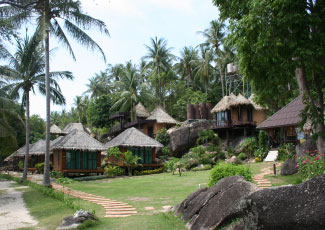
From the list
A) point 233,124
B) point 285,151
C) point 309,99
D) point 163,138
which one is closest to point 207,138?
point 233,124

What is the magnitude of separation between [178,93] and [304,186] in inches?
1461

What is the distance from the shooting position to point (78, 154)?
23.3 metres

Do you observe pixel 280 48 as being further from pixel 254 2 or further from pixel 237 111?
pixel 237 111

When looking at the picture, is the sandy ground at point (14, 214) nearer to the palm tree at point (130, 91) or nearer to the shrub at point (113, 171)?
the shrub at point (113, 171)

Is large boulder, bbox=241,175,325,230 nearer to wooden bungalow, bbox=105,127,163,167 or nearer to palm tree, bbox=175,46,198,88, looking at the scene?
wooden bungalow, bbox=105,127,163,167

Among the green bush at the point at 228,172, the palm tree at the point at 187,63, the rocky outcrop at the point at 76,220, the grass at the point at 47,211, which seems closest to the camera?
the rocky outcrop at the point at 76,220

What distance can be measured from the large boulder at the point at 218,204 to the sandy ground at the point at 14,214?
13.8ft

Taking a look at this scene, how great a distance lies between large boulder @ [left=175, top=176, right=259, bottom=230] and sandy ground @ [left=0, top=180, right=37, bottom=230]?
165 inches

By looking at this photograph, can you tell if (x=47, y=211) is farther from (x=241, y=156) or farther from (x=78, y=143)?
(x=241, y=156)

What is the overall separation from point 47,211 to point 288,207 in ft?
25.4

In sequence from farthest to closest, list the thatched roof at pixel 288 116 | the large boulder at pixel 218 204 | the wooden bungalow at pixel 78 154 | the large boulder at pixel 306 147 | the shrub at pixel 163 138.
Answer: the shrub at pixel 163 138, the wooden bungalow at pixel 78 154, the thatched roof at pixel 288 116, the large boulder at pixel 306 147, the large boulder at pixel 218 204

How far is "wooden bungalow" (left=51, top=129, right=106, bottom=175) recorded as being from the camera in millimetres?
22484

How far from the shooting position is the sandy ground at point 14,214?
7957 mm

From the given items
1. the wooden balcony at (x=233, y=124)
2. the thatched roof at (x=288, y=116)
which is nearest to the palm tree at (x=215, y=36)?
the wooden balcony at (x=233, y=124)
